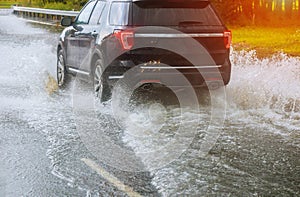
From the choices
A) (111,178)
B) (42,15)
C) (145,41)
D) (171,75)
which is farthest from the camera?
(42,15)

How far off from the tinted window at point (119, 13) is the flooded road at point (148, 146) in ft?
4.57

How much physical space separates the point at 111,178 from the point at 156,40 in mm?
3272

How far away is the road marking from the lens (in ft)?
16.2

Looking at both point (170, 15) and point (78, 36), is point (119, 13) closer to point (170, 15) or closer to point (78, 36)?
point (170, 15)

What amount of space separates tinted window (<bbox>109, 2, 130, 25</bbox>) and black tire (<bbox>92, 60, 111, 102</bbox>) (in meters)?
0.76

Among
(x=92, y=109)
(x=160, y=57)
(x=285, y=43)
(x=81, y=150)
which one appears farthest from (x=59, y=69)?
(x=285, y=43)

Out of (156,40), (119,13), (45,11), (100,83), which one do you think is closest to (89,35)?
(100,83)

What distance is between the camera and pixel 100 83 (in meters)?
9.03

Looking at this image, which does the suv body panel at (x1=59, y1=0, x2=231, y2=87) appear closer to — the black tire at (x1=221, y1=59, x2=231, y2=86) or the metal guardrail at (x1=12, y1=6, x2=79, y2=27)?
the black tire at (x1=221, y1=59, x2=231, y2=86)

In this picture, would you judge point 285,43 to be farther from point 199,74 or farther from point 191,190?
point 191,190

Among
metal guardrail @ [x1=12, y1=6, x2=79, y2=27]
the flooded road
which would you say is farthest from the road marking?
metal guardrail @ [x1=12, y1=6, x2=79, y2=27]

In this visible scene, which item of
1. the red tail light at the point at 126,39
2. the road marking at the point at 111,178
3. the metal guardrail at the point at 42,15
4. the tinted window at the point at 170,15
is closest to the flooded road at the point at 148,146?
the road marking at the point at 111,178

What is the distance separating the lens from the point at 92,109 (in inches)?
349

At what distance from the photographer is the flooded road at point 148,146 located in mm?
5164
